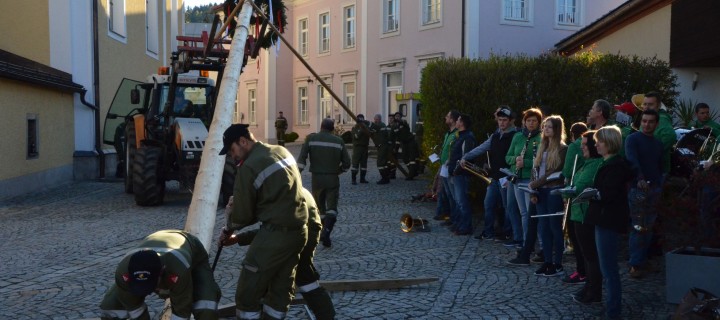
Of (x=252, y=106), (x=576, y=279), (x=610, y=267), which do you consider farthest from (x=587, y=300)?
(x=252, y=106)

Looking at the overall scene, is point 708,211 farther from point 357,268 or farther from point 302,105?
point 302,105

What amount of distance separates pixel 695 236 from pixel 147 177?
1003 cm

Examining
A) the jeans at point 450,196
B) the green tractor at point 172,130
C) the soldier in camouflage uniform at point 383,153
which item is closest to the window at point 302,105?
the soldier in camouflage uniform at point 383,153

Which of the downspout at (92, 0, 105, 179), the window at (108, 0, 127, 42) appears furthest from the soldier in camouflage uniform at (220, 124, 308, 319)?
the window at (108, 0, 127, 42)

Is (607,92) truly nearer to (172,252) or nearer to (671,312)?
(671,312)

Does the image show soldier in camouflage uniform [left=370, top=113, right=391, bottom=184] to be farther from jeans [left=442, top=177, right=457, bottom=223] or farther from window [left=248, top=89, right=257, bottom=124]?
window [left=248, top=89, right=257, bottom=124]

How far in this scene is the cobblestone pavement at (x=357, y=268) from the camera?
674cm

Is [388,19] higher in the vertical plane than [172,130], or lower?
higher

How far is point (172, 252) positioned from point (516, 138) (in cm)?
535

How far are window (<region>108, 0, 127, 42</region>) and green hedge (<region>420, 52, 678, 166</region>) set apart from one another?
13.6 meters

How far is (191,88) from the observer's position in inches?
603

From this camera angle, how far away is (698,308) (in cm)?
562

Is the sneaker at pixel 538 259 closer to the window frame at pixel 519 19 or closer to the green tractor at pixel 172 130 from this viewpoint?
the green tractor at pixel 172 130

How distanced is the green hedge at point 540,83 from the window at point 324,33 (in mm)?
23880
